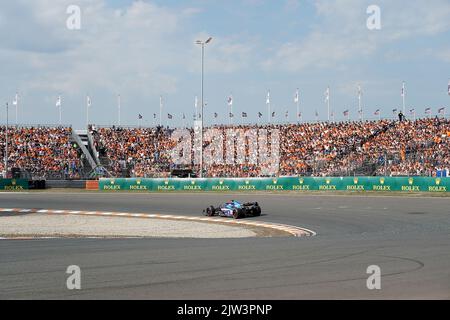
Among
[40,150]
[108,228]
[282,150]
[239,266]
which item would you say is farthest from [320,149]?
[239,266]

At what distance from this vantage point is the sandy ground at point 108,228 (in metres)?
19.0

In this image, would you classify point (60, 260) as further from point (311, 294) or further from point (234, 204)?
point (234, 204)

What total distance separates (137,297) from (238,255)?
449cm

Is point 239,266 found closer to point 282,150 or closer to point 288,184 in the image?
point 288,184

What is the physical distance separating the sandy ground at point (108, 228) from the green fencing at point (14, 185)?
2479 cm

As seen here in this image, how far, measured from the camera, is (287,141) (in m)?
62.8

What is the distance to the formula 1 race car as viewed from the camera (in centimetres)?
2589

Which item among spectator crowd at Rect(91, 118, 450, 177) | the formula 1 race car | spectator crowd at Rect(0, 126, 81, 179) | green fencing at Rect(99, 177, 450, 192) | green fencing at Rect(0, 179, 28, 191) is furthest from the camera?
spectator crowd at Rect(0, 126, 81, 179)

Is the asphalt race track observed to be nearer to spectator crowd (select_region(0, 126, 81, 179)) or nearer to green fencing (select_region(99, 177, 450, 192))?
green fencing (select_region(99, 177, 450, 192))

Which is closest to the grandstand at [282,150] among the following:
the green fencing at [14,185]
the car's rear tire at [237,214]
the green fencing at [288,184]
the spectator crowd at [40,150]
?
the spectator crowd at [40,150]

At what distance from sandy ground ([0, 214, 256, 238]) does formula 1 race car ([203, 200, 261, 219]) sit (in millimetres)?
2853

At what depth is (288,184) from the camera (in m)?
43.8

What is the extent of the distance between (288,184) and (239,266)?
109 feet

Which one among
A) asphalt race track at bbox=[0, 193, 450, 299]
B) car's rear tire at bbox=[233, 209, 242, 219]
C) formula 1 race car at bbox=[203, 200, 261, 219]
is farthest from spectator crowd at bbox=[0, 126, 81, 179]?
asphalt race track at bbox=[0, 193, 450, 299]
